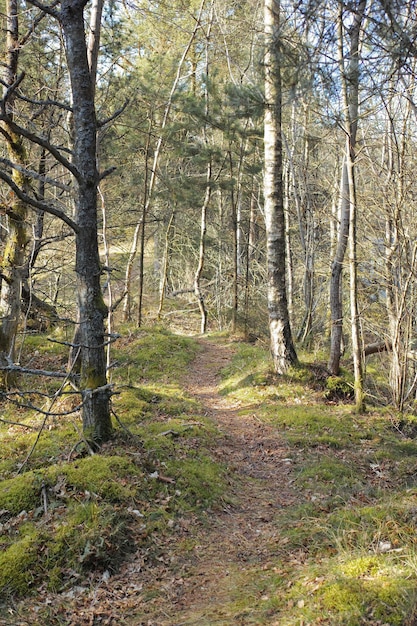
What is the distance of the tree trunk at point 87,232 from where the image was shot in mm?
4527

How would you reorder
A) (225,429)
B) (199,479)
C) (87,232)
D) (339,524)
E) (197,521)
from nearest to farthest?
1. (339,524)
2. (197,521)
3. (87,232)
4. (199,479)
5. (225,429)

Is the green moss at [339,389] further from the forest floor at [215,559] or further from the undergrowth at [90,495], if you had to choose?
the undergrowth at [90,495]

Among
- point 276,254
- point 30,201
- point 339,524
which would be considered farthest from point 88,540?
point 276,254

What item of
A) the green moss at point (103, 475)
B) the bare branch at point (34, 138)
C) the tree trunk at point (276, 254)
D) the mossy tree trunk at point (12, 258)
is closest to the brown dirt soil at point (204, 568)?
the green moss at point (103, 475)

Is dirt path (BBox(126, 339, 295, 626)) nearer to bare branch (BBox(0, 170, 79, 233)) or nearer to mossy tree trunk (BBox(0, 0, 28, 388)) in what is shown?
bare branch (BBox(0, 170, 79, 233))

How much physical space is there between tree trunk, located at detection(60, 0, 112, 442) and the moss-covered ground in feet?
1.15

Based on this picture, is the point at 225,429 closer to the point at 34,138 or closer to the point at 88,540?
the point at 88,540

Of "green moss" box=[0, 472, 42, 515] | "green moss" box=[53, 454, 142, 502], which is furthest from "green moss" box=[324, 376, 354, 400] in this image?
"green moss" box=[0, 472, 42, 515]

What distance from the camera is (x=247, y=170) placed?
14805 mm

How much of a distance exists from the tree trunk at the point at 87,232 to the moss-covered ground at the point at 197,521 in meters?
0.35

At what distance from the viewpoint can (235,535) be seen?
443 centimetres

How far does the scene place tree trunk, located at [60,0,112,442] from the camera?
14.9 ft

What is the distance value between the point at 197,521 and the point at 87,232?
3.07 metres

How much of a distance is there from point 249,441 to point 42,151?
8.90 m
